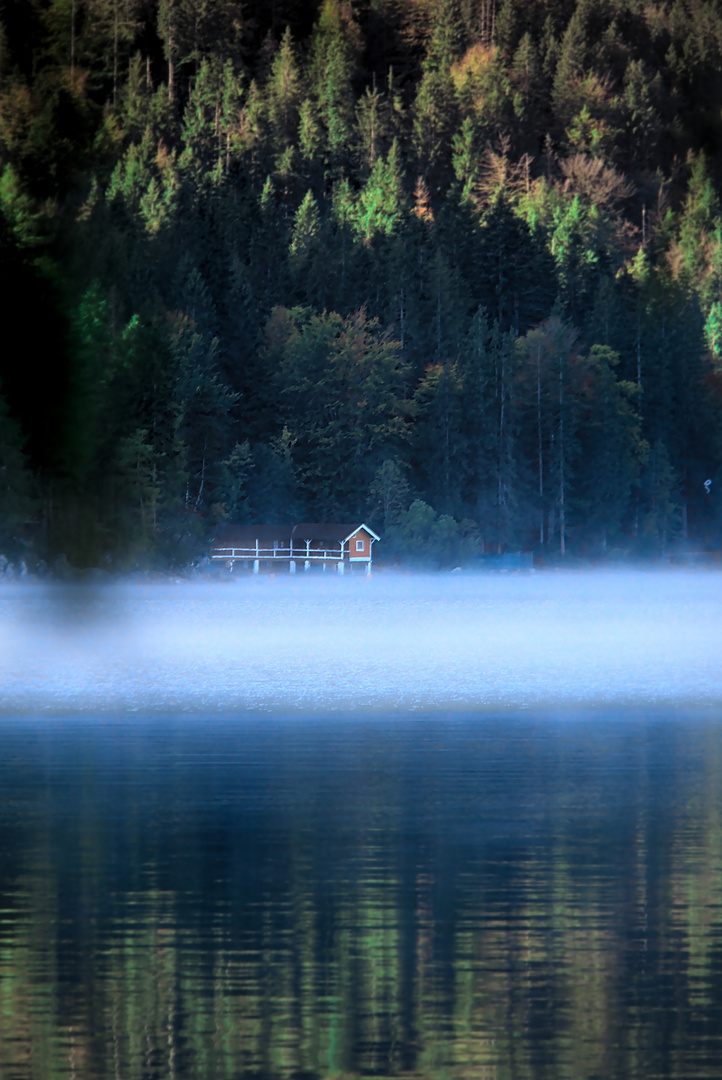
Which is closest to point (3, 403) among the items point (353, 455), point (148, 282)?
point (148, 282)

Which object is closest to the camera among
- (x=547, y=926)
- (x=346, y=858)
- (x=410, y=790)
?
(x=547, y=926)

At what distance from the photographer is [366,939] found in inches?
377

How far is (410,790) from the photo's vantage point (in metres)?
15.2

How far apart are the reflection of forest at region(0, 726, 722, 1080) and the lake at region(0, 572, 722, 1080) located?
0.02 metres

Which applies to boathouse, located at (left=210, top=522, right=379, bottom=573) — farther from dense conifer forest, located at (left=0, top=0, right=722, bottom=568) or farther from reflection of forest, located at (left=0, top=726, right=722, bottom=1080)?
reflection of forest, located at (left=0, top=726, right=722, bottom=1080)

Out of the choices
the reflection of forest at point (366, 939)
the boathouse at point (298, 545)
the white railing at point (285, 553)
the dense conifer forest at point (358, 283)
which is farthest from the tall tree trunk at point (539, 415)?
the reflection of forest at point (366, 939)

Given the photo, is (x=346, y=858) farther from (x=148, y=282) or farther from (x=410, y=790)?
(x=148, y=282)

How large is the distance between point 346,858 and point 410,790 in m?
3.22

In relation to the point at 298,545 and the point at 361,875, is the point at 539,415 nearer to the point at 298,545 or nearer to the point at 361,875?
the point at 298,545

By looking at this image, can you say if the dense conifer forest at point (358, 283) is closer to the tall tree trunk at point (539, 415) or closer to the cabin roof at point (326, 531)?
the tall tree trunk at point (539, 415)

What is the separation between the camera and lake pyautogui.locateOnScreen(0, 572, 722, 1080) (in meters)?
7.71

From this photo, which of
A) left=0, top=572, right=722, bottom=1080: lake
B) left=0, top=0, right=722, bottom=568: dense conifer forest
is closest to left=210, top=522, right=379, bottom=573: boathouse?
left=0, top=0, right=722, bottom=568: dense conifer forest

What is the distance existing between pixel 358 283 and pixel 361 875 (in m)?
102

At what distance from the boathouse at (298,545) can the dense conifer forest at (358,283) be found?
2.15m
